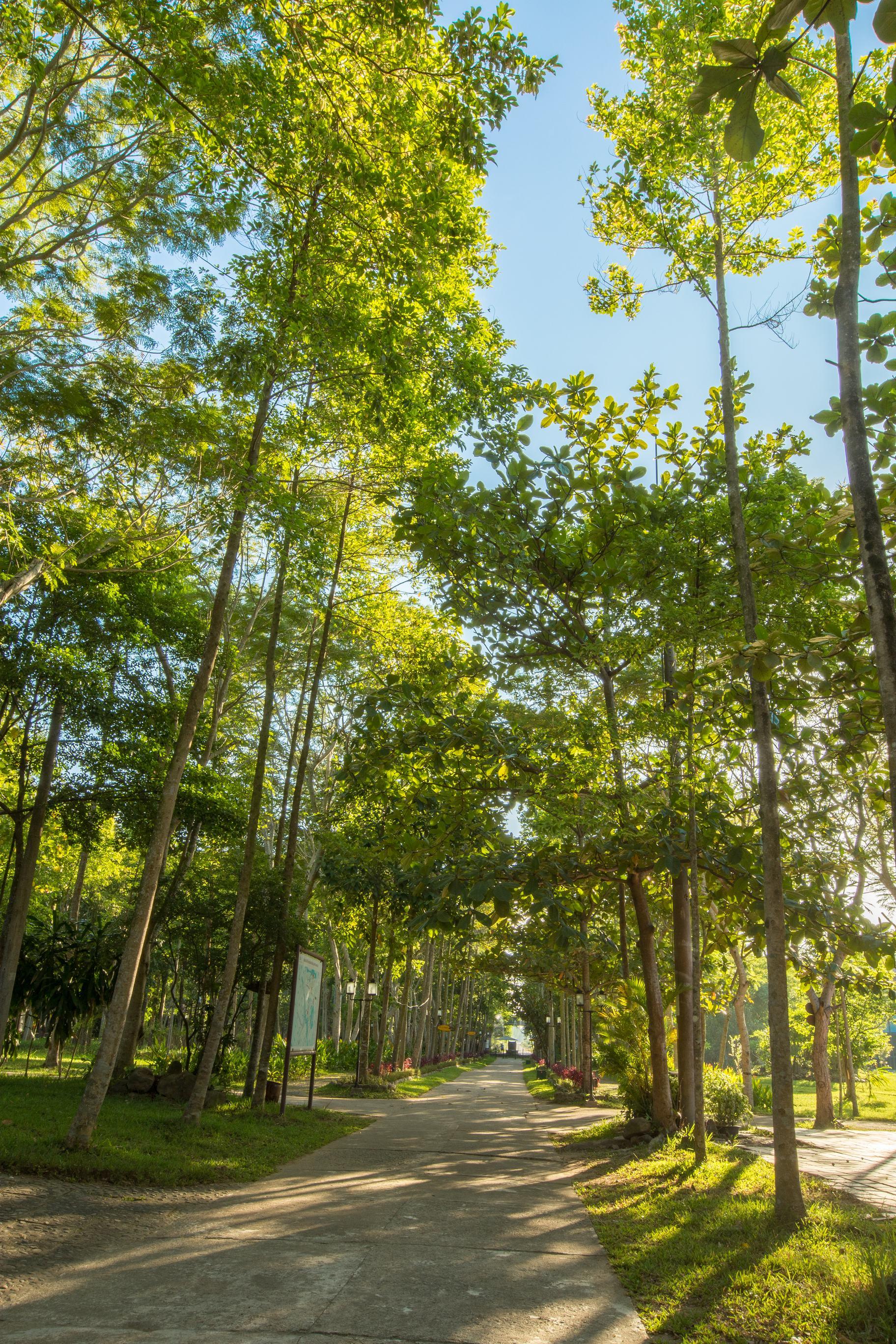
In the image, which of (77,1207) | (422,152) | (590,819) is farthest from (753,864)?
(422,152)

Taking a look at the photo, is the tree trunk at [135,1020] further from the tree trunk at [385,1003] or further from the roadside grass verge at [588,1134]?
the tree trunk at [385,1003]

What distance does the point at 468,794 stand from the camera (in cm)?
766

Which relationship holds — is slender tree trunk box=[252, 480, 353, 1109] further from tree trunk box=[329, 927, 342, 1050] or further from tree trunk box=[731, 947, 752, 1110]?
tree trunk box=[329, 927, 342, 1050]

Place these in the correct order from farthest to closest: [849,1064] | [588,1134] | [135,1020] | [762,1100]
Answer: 1. [849,1064]
2. [762,1100]
3. [135,1020]
4. [588,1134]

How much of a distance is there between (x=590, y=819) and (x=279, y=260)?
7.40 metres

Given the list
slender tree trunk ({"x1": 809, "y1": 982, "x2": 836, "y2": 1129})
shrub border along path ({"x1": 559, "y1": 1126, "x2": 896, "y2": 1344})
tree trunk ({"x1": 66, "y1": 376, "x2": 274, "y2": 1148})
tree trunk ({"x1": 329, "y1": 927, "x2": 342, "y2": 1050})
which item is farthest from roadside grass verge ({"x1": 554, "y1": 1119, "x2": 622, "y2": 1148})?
tree trunk ({"x1": 329, "y1": 927, "x2": 342, "y2": 1050})

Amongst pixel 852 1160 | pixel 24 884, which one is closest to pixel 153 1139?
pixel 24 884

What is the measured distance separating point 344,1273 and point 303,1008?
8.01 meters

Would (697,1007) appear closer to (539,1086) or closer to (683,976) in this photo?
(683,976)

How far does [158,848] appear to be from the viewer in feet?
28.7

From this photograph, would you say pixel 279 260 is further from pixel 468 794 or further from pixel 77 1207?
pixel 77 1207

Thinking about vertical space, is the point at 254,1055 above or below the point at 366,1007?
below

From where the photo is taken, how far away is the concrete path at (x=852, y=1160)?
347 inches

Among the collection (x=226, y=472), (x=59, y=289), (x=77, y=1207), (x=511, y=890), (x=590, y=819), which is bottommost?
(x=77, y=1207)
